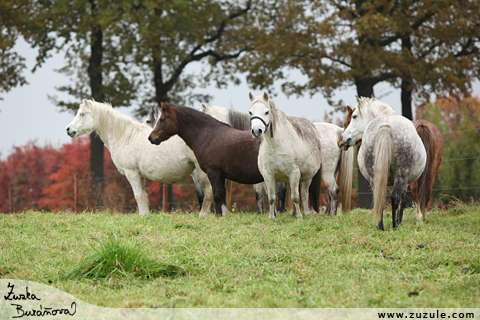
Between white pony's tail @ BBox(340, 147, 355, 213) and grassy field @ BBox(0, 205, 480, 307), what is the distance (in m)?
1.56

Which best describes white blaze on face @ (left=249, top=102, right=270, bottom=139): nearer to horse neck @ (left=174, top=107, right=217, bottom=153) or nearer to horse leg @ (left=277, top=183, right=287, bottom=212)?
horse neck @ (left=174, top=107, right=217, bottom=153)

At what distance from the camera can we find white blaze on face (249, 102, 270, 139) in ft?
20.0

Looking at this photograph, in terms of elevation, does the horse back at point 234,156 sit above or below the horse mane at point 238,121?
below

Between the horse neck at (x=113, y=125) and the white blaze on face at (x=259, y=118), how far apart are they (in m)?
3.15

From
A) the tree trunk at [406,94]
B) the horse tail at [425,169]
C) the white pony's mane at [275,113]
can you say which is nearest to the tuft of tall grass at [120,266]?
the white pony's mane at [275,113]

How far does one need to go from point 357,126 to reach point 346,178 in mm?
1540

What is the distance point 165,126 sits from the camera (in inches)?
302

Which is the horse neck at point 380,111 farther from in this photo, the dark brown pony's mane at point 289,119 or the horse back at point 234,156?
the horse back at point 234,156

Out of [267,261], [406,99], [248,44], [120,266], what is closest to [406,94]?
[406,99]

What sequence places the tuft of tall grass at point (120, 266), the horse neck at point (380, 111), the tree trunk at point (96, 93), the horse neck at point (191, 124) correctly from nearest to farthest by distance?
the tuft of tall grass at point (120, 266), the horse neck at point (380, 111), the horse neck at point (191, 124), the tree trunk at point (96, 93)

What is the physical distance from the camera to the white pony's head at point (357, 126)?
672 centimetres

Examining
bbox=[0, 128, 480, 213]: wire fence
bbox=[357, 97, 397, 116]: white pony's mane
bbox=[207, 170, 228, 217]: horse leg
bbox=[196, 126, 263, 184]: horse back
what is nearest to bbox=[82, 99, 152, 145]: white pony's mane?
bbox=[196, 126, 263, 184]: horse back

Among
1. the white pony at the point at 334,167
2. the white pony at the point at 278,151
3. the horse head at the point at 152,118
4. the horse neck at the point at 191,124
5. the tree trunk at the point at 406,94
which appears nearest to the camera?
the white pony at the point at 278,151

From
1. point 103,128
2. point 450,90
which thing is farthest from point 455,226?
point 450,90
